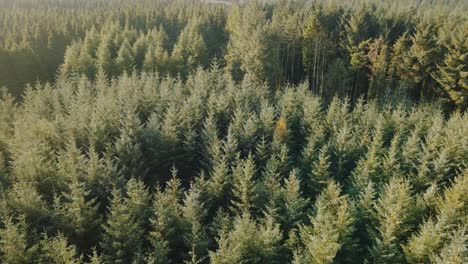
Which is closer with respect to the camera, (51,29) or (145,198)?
(145,198)

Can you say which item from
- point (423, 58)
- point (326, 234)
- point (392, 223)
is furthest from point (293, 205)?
point (423, 58)

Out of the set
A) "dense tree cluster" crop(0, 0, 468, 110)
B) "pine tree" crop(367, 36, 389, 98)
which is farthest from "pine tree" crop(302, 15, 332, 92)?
"pine tree" crop(367, 36, 389, 98)

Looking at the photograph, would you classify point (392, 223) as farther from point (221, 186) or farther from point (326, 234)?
point (221, 186)

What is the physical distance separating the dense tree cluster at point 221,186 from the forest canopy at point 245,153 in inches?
6.0

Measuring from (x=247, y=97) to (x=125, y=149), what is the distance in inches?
647

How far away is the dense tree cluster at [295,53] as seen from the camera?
163ft

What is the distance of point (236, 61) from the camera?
2119 inches

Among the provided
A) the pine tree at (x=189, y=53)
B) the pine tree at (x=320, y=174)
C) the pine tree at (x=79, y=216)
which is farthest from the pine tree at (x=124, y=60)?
the pine tree at (x=320, y=174)

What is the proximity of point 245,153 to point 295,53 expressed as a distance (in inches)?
1335

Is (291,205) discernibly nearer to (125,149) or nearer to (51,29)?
(125,149)

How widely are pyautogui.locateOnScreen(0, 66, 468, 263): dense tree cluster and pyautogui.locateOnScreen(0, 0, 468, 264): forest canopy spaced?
0.15 m

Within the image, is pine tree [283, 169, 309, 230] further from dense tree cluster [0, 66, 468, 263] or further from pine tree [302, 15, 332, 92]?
pine tree [302, 15, 332, 92]

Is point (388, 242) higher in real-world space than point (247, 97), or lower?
lower

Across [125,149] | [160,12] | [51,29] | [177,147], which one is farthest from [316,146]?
[160,12]
